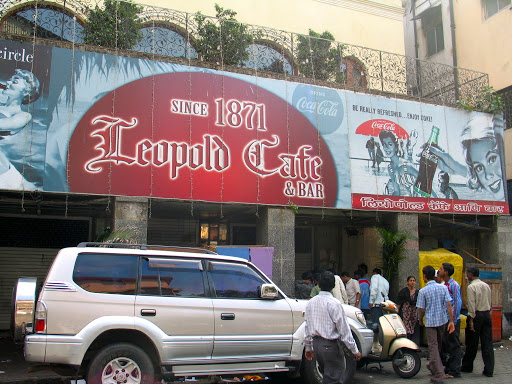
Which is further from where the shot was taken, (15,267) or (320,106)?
(15,267)

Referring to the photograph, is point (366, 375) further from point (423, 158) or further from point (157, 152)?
point (423, 158)

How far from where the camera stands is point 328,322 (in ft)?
18.1

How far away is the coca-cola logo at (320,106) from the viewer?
Answer: 11977 millimetres

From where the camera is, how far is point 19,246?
12.5 meters

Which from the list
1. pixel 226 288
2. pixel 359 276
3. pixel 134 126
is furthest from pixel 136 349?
pixel 359 276

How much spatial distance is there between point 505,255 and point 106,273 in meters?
11.7

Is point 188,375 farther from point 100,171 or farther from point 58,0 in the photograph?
point 58,0

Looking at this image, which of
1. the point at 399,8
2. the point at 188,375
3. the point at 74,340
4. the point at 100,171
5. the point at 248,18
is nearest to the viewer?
the point at 74,340

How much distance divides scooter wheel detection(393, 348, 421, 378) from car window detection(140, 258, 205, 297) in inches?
145

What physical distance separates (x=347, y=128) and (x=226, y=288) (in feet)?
22.5

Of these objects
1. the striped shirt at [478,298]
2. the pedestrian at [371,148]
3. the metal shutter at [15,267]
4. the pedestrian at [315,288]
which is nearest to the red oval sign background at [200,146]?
the pedestrian at [371,148]

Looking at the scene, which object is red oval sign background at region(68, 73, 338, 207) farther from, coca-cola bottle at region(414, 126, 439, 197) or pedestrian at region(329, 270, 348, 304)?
coca-cola bottle at region(414, 126, 439, 197)

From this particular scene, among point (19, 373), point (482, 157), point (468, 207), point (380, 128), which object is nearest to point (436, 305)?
point (380, 128)

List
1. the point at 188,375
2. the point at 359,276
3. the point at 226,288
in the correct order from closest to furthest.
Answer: the point at 188,375 → the point at 226,288 → the point at 359,276
